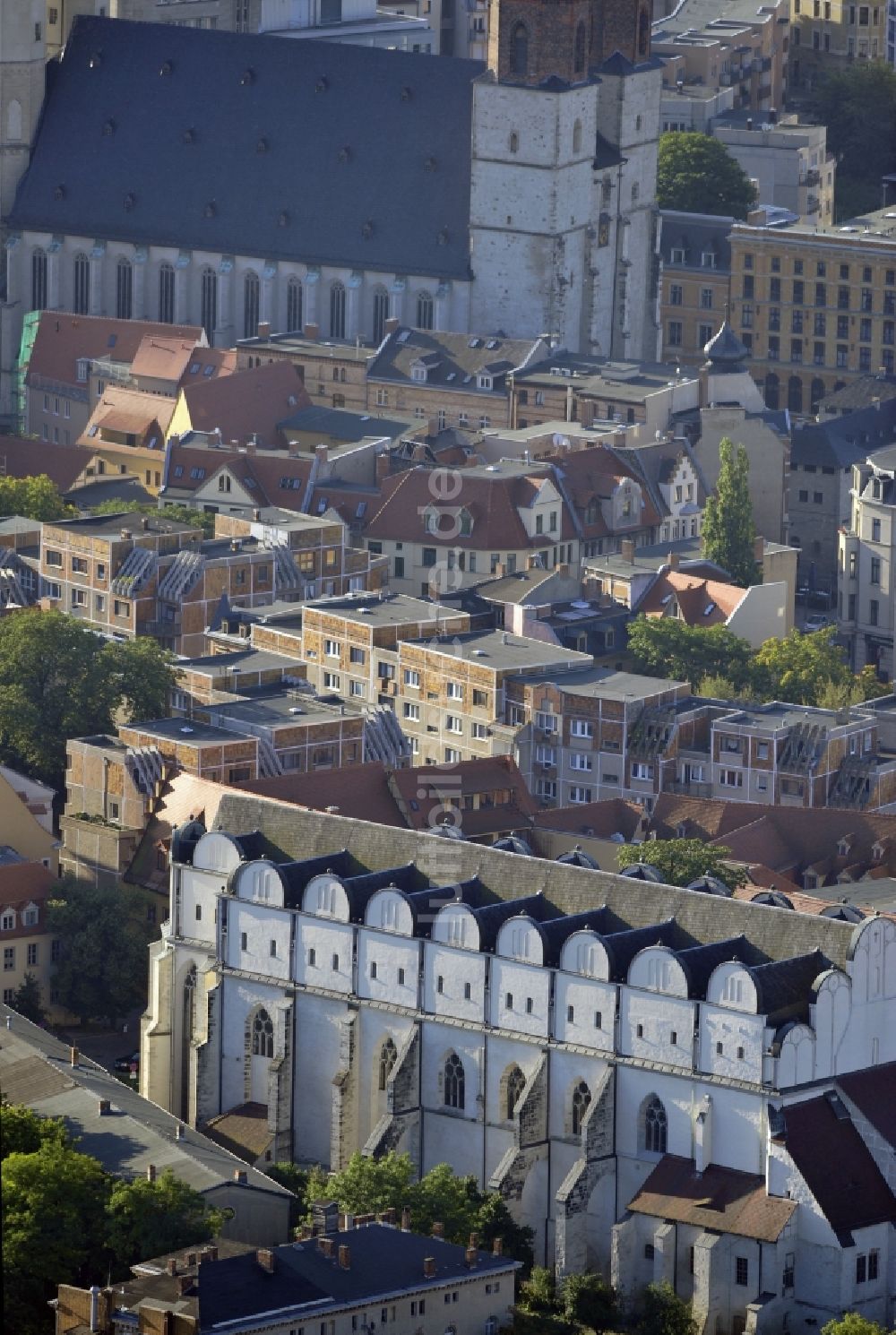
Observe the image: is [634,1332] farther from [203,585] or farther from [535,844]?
[203,585]

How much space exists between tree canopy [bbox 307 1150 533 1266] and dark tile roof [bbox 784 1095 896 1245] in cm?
795

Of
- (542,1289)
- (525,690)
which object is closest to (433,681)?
(525,690)

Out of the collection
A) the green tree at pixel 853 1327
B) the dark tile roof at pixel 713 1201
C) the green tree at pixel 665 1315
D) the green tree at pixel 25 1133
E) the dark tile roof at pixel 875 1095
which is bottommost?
the green tree at pixel 665 1315

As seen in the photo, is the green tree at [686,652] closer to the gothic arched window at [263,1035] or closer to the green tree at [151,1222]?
the gothic arched window at [263,1035]

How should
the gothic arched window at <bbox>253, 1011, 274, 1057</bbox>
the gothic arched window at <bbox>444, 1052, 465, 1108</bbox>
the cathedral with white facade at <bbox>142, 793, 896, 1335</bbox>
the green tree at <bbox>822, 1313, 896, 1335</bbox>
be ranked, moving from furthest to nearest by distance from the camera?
the gothic arched window at <bbox>253, 1011, 274, 1057</bbox> < the gothic arched window at <bbox>444, 1052, 465, 1108</bbox> < the cathedral with white facade at <bbox>142, 793, 896, 1335</bbox> < the green tree at <bbox>822, 1313, 896, 1335</bbox>

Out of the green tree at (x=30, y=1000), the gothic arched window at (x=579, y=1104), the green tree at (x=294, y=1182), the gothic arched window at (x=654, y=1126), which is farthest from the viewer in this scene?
the green tree at (x=30, y=1000)

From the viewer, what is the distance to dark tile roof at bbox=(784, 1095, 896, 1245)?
13638cm

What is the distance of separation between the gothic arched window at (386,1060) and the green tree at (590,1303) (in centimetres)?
993

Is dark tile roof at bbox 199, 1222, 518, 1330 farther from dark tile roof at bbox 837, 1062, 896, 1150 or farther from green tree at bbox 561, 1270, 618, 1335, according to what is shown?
dark tile roof at bbox 837, 1062, 896, 1150

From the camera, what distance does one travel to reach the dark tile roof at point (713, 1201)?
447 feet

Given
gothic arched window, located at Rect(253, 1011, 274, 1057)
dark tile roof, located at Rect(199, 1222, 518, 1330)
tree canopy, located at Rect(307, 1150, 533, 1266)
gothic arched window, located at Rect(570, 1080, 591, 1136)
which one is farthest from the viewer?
gothic arched window, located at Rect(253, 1011, 274, 1057)

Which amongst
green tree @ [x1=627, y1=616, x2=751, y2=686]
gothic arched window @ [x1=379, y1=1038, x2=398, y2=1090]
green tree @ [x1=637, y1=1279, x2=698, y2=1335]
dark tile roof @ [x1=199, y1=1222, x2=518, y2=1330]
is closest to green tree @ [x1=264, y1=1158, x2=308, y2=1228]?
gothic arched window @ [x1=379, y1=1038, x2=398, y2=1090]

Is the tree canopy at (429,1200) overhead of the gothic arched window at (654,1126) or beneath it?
beneath

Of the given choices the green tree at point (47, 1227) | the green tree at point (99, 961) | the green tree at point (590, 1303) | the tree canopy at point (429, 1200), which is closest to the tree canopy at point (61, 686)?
the green tree at point (99, 961)
